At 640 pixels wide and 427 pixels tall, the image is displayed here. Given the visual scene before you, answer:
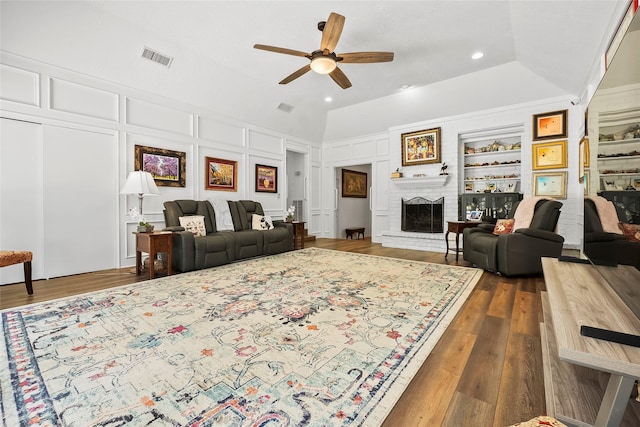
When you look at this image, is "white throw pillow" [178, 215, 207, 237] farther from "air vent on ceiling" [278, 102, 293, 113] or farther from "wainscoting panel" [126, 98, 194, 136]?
"air vent on ceiling" [278, 102, 293, 113]

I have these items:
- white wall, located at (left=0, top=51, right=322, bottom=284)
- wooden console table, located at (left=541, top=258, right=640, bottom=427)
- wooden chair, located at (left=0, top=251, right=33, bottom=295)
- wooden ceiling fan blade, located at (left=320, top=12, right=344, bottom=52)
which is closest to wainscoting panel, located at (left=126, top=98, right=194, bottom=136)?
white wall, located at (left=0, top=51, right=322, bottom=284)

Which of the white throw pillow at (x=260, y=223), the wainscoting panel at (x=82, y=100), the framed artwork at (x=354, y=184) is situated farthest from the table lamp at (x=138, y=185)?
the framed artwork at (x=354, y=184)

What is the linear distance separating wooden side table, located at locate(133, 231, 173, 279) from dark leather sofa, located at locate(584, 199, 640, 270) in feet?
13.7

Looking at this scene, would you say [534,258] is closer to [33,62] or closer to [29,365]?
[29,365]

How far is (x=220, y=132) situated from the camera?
18.2ft

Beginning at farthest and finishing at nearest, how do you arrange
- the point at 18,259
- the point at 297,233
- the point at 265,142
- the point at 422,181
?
the point at 265,142
the point at 422,181
the point at 297,233
the point at 18,259

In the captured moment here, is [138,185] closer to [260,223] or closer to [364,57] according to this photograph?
[260,223]

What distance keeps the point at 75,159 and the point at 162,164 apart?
44.6 inches

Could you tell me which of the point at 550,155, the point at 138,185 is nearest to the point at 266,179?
the point at 138,185

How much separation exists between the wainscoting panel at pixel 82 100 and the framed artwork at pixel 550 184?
7146mm

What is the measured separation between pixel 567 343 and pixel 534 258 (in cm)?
333

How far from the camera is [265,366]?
1.61 meters

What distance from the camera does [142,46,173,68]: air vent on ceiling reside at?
12.8 ft

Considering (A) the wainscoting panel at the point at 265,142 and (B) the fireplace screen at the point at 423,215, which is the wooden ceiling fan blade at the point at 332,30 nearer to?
(A) the wainscoting panel at the point at 265,142
